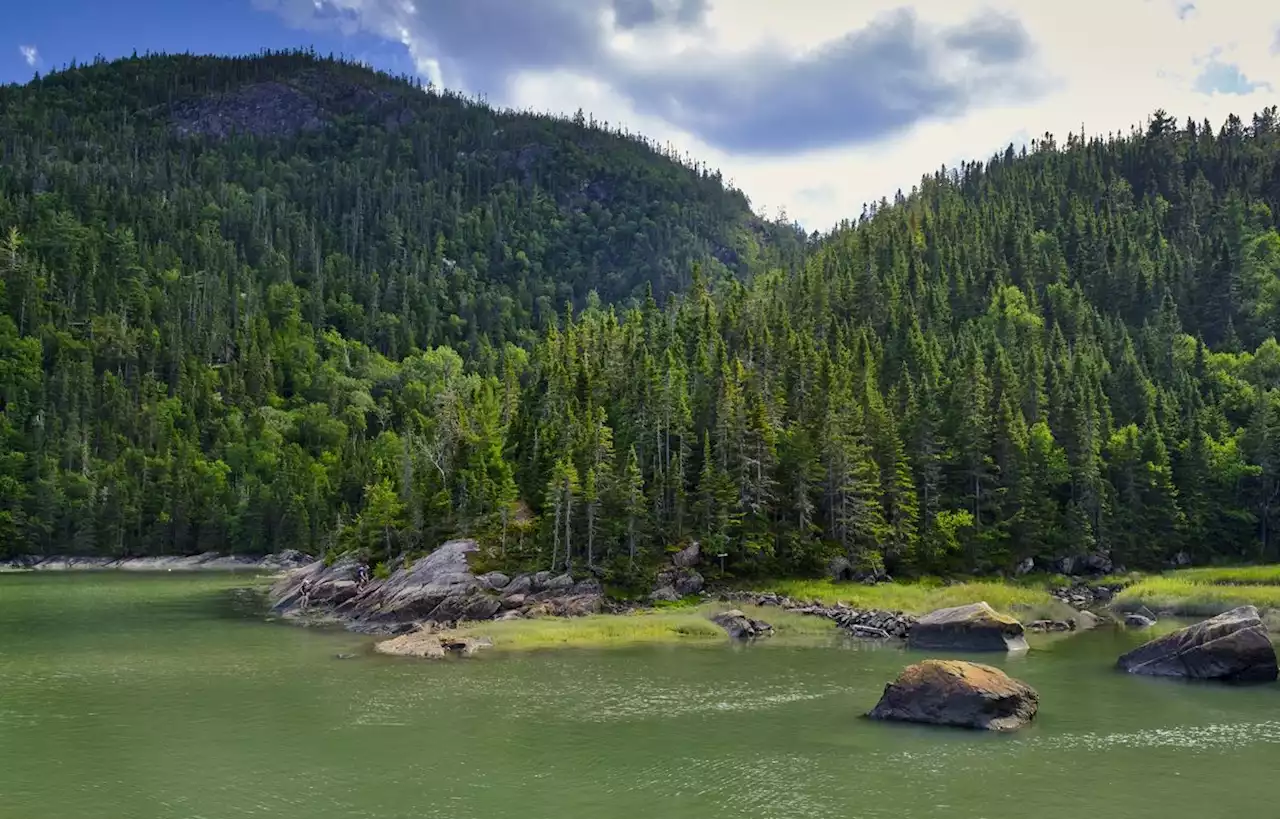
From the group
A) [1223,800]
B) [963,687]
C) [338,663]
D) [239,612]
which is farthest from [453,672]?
[239,612]

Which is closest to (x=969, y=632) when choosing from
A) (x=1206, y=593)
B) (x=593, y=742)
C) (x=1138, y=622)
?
(x=1138, y=622)

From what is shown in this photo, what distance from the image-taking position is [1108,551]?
12394cm

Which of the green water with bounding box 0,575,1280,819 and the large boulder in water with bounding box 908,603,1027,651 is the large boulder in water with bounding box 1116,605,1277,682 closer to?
the green water with bounding box 0,575,1280,819

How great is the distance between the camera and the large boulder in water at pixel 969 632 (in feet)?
232

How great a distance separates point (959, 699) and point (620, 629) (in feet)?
123

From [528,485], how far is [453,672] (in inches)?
1999

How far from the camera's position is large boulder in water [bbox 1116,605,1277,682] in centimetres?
5797

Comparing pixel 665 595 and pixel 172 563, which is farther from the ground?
pixel 665 595

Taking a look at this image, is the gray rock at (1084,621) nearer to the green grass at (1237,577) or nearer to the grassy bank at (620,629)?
the grassy bank at (620,629)

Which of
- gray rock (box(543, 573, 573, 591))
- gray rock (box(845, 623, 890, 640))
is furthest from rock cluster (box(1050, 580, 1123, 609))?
gray rock (box(543, 573, 573, 591))

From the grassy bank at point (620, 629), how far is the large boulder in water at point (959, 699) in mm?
31005

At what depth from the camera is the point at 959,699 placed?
47.5 m

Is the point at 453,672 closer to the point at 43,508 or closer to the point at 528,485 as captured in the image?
the point at 528,485

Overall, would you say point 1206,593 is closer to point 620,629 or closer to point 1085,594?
point 1085,594
